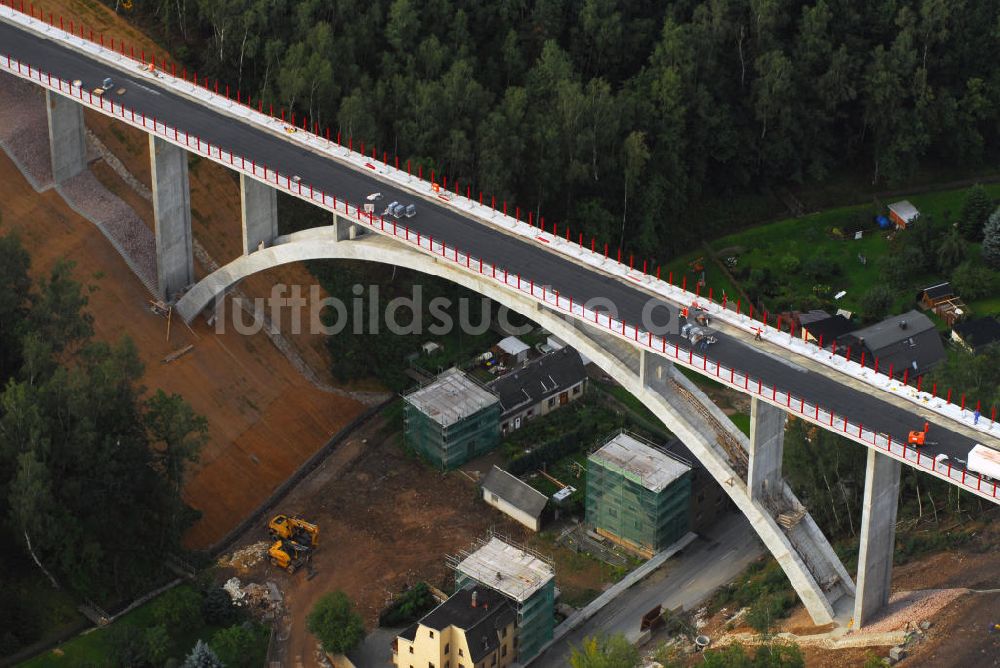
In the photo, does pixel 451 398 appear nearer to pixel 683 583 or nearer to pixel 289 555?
pixel 289 555

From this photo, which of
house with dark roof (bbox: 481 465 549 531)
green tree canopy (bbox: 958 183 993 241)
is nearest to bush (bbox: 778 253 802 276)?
green tree canopy (bbox: 958 183 993 241)

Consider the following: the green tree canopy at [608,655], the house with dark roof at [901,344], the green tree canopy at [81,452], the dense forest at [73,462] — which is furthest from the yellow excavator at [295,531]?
the house with dark roof at [901,344]

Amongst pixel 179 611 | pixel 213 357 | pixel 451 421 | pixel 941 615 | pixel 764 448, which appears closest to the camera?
pixel 941 615

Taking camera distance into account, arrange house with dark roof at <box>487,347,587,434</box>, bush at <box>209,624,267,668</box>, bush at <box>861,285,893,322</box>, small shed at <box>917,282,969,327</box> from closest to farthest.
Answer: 1. bush at <box>209,624,267,668</box>
2. house with dark roof at <box>487,347,587,434</box>
3. bush at <box>861,285,893,322</box>
4. small shed at <box>917,282,969,327</box>

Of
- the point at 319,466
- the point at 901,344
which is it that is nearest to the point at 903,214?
the point at 901,344

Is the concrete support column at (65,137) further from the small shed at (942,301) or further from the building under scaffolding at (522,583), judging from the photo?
the small shed at (942,301)

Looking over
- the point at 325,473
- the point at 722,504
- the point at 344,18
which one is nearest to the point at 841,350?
the point at 722,504

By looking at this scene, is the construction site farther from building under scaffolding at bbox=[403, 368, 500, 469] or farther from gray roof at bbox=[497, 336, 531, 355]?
gray roof at bbox=[497, 336, 531, 355]
